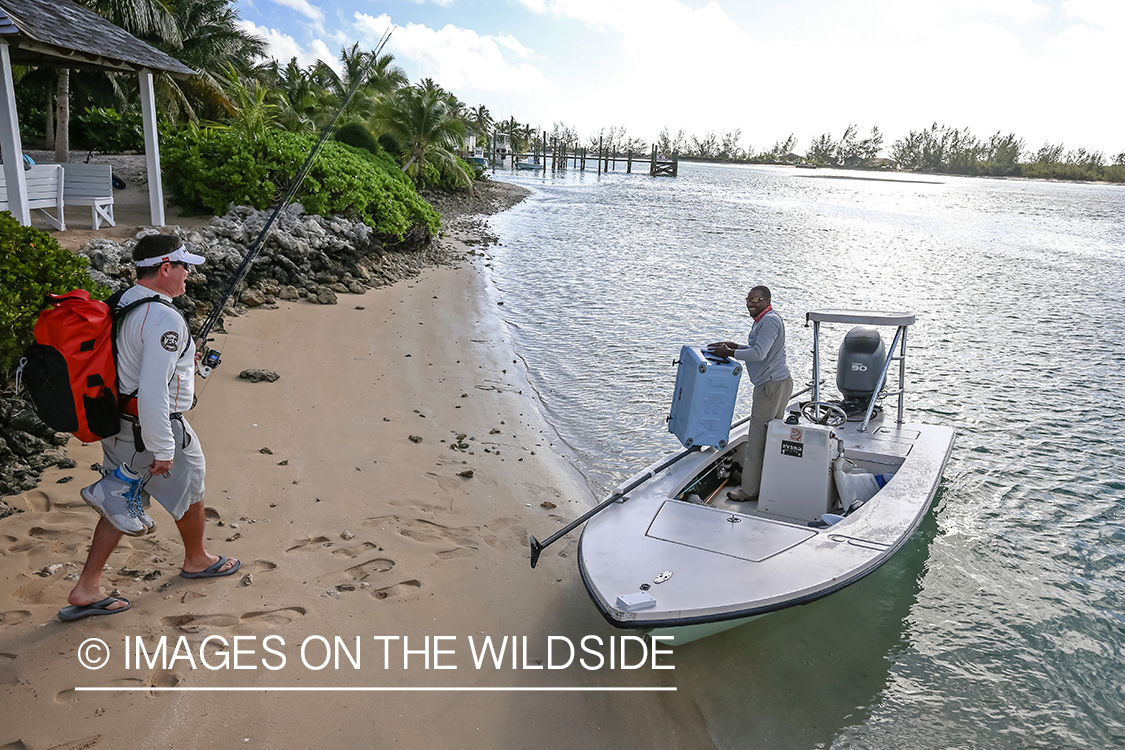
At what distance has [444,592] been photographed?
4980mm

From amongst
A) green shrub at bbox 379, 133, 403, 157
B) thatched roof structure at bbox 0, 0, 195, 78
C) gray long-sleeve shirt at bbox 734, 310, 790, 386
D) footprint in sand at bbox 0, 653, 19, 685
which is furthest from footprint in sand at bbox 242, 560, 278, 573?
green shrub at bbox 379, 133, 403, 157

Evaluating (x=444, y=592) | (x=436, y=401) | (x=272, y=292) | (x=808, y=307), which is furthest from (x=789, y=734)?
(x=808, y=307)

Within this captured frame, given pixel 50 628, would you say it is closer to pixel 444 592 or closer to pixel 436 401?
pixel 444 592

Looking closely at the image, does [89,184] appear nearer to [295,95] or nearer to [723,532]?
[723,532]

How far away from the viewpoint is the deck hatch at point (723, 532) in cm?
479

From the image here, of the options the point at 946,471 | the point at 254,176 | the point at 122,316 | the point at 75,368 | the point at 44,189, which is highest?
the point at 254,176

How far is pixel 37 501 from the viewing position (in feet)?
17.0

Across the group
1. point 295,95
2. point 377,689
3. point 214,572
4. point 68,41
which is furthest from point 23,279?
point 295,95

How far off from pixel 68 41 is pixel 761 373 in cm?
1037

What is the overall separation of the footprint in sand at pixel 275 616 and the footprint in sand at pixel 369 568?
518 mm

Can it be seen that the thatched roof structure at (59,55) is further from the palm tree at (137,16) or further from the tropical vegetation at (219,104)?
the palm tree at (137,16)

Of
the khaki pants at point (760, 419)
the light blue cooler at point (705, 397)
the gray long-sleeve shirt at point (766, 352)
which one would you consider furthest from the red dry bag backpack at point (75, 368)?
the khaki pants at point (760, 419)

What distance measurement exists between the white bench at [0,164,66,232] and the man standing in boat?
1084 centimetres

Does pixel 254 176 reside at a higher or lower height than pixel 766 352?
higher
